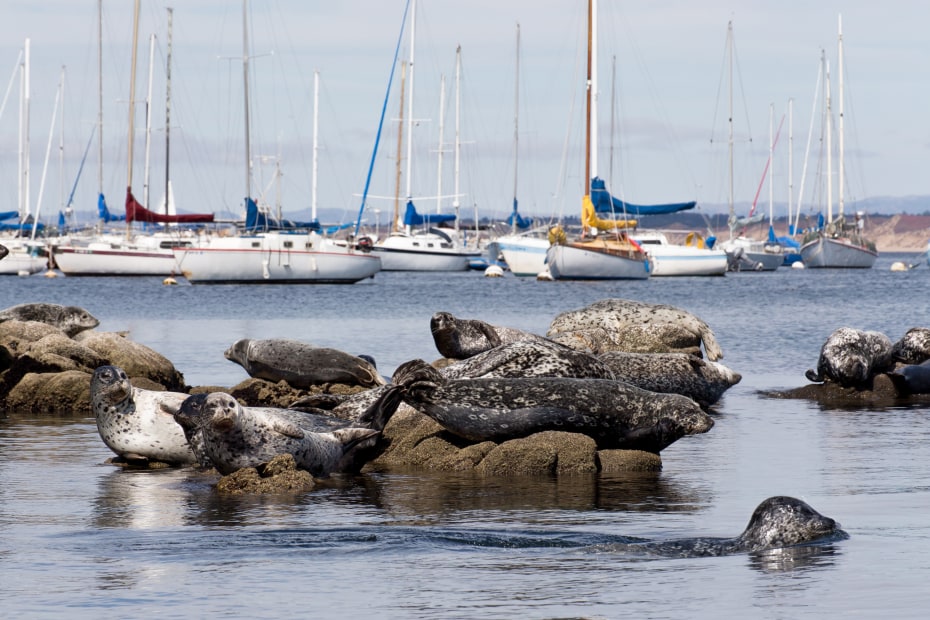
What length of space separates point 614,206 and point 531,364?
52.8 m

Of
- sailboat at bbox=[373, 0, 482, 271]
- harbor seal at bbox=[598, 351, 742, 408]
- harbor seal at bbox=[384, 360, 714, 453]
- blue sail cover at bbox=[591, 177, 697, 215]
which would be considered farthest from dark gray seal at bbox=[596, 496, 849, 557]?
sailboat at bbox=[373, 0, 482, 271]

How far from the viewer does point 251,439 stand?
1095 centimetres

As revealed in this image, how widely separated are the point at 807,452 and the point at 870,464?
92 cm

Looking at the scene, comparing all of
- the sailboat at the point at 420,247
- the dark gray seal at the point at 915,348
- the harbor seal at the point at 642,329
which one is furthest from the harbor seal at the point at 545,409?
the sailboat at the point at 420,247

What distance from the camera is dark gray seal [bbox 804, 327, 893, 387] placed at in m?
17.2

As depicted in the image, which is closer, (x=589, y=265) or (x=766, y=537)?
(x=766, y=537)

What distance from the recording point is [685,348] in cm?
1936

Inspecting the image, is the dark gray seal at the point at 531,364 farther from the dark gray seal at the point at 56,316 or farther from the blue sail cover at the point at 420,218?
the blue sail cover at the point at 420,218

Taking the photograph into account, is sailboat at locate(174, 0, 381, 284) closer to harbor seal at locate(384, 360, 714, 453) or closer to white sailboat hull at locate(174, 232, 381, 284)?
white sailboat hull at locate(174, 232, 381, 284)

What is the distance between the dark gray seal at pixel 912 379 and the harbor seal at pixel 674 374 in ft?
7.37

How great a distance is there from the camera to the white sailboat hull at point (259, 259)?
63969mm

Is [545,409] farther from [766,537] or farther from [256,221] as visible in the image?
[256,221]

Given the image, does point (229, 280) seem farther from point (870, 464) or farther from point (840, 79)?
point (870, 464)

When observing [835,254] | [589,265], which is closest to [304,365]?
[589,265]
